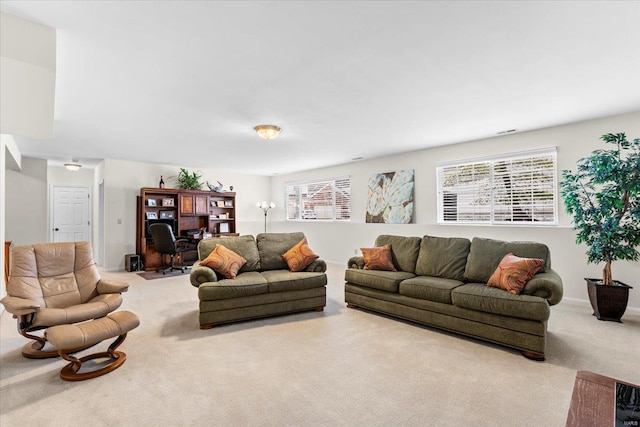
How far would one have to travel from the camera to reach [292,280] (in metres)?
3.73

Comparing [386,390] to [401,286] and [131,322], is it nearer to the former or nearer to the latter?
[401,286]

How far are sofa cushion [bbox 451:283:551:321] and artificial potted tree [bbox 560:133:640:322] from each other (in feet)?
4.99

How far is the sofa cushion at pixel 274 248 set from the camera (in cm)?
424

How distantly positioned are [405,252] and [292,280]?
59.7 inches

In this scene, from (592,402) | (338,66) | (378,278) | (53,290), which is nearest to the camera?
(592,402)

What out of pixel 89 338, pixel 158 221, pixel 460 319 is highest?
pixel 158 221

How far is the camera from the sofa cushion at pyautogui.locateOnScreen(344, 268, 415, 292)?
360cm

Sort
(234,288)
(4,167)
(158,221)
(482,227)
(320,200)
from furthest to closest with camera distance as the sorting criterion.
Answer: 1. (320,200)
2. (158,221)
3. (482,227)
4. (4,167)
5. (234,288)

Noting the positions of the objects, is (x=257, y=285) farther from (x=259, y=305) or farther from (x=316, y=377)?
(x=316, y=377)

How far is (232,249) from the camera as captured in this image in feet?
13.4

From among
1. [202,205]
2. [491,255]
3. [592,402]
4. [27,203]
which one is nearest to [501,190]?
[491,255]

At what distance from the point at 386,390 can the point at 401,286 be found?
147 centimetres

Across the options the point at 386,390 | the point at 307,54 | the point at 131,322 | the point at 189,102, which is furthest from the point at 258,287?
the point at 307,54

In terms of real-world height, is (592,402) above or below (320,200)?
below
